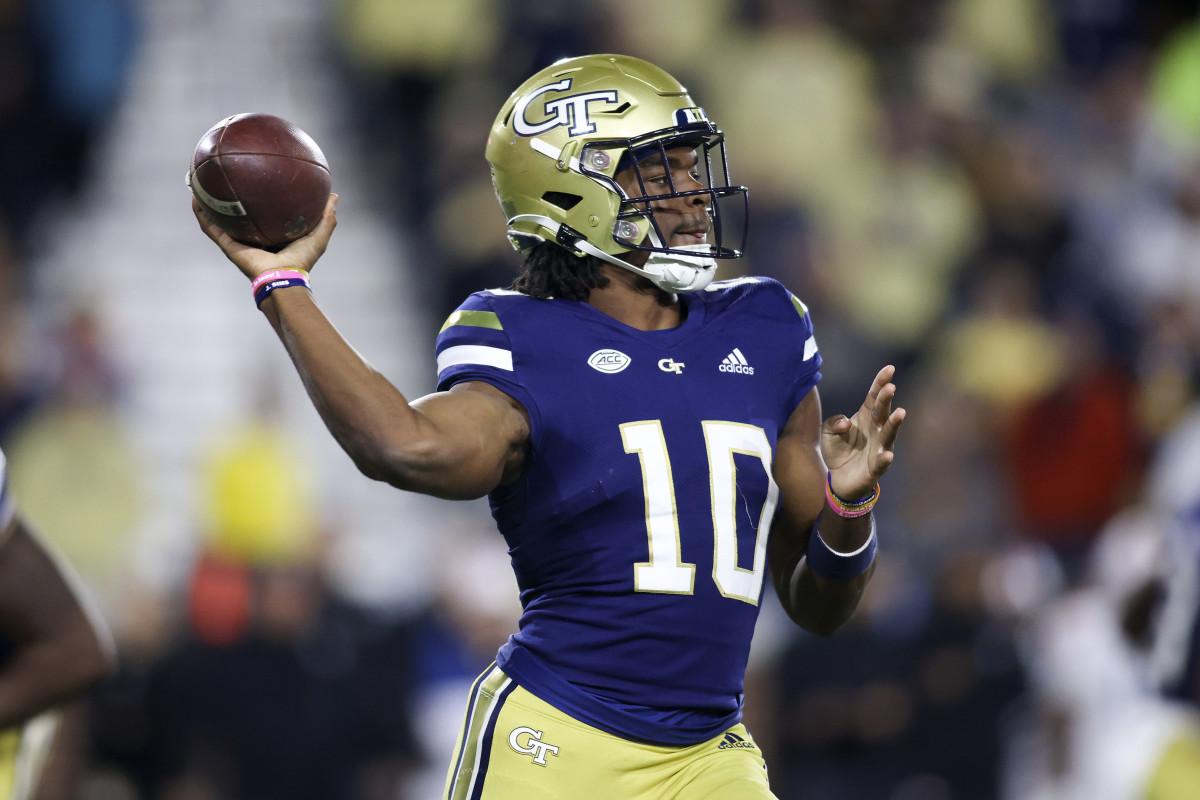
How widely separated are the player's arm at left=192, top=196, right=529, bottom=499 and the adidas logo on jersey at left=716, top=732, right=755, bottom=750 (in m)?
0.72

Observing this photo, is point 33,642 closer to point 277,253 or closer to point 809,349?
point 277,253

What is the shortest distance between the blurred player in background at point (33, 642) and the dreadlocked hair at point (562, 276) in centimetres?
140

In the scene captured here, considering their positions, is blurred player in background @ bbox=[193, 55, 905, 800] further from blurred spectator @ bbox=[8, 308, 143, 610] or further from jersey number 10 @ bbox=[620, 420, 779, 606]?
blurred spectator @ bbox=[8, 308, 143, 610]

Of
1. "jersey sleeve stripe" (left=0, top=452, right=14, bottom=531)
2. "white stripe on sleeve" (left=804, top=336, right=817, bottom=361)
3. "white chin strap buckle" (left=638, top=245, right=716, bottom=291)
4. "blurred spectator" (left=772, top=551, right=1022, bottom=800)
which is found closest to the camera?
"white chin strap buckle" (left=638, top=245, right=716, bottom=291)

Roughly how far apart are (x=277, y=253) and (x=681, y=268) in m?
0.88

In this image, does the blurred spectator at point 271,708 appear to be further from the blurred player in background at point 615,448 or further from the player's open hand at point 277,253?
the player's open hand at point 277,253

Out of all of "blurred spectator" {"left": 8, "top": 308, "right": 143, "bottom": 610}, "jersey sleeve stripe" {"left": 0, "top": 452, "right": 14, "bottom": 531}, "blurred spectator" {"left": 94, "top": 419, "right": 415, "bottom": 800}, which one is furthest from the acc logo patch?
"blurred spectator" {"left": 8, "top": 308, "right": 143, "bottom": 610}

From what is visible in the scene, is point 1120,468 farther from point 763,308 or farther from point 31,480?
point 31,480

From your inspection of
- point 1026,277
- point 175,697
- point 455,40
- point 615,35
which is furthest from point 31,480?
point 1026,277

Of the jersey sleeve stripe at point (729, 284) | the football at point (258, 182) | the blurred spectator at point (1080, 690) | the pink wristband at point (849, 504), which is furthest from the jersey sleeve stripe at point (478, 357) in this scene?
the blurred spectator at point (1080, 690)

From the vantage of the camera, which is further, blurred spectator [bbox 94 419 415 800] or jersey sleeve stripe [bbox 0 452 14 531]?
blurred spectator [bbox 94 419 415 800]

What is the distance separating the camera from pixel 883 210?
8711mm

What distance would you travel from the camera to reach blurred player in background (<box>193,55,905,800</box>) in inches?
114

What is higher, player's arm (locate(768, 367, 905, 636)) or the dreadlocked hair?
the dreadlocked hair
